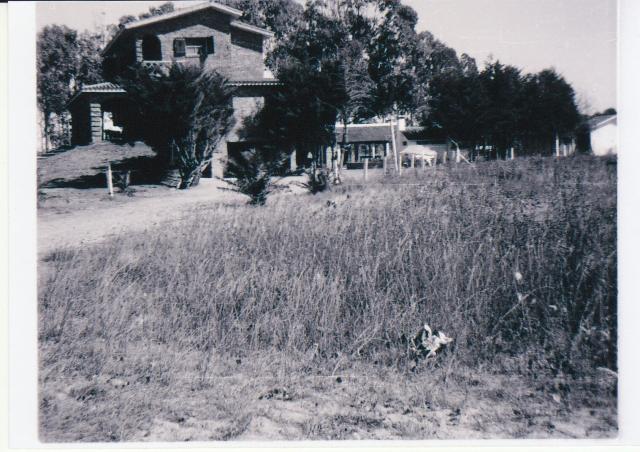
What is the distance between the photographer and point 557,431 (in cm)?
294

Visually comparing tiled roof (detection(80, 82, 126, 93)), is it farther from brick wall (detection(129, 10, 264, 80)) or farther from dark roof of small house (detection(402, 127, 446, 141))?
dark roof of small house (detection(402, 127, 446, 141))

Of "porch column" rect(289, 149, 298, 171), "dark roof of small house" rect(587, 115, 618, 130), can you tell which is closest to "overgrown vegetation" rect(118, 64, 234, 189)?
"porch column" rect(289, 149, 298, 171)

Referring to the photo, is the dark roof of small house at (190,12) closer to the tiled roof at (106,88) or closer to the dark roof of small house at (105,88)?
the dark roof of small house at (105,88)

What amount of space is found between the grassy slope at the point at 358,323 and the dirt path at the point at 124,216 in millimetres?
278

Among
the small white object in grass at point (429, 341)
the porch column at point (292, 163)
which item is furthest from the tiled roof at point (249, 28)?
the small white object in grass at point (429, 341)

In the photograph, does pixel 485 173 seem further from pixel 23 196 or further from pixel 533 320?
pixel 23 196

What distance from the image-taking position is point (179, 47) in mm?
7664

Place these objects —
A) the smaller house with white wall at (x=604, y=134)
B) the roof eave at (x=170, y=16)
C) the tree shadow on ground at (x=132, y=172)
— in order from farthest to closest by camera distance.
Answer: the tree shadow on ground at (x=132, y=172)
the roof eave at (x=170, y=16)
the smaller house with white wall at (x=604, y=134)

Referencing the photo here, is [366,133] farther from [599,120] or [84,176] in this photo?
[84,176]

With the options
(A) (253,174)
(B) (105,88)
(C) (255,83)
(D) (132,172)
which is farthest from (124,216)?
(B) (105,88)

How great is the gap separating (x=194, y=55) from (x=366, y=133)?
4110 millimetres

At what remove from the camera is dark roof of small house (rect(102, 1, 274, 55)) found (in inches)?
190

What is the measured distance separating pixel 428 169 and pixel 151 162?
4740 millimetres

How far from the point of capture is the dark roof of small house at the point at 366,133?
5340mm
